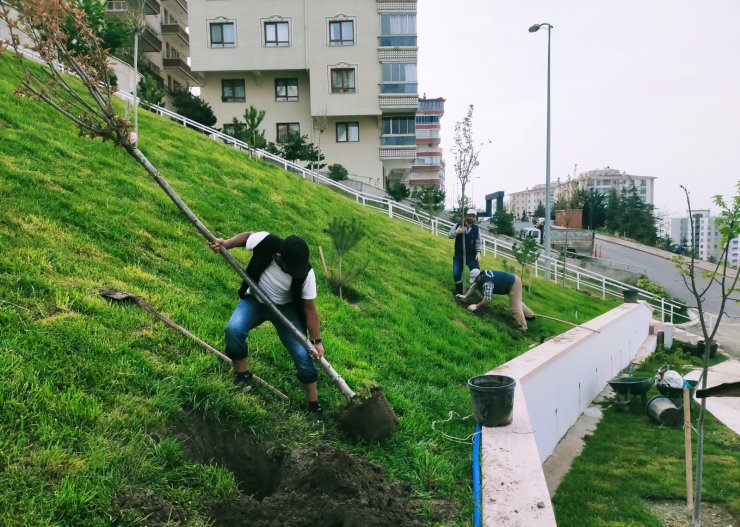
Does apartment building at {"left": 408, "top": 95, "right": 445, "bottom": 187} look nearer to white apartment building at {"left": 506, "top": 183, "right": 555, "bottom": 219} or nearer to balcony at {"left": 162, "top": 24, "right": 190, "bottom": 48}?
balcony at {"left": 162, "top": 24, "right": 190, "bottom": 48}

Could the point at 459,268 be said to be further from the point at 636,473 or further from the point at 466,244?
the point at 636,473

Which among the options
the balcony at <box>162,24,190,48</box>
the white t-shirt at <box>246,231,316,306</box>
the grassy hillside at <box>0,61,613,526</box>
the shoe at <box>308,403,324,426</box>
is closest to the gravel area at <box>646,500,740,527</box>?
the grassy hillside at <box>0,61,613,526</box>

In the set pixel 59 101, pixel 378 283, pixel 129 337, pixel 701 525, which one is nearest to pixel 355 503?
pixel 129 337

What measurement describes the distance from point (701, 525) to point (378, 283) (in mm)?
5216

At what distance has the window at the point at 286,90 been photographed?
1355 inches

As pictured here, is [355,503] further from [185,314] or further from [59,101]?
[59,101]

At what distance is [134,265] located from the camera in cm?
554

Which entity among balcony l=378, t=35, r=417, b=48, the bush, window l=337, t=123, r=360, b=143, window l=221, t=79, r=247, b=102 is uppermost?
balcony l=378, t=35, r=417, b=48

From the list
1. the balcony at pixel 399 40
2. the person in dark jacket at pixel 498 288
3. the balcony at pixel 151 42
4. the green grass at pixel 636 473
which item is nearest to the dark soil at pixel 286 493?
the green grass at pixel 636 473

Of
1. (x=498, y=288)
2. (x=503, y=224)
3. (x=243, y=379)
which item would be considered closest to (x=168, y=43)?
(x=503, y=224)

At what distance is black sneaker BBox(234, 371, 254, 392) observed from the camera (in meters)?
4.05

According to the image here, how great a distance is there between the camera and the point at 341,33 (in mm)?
32875

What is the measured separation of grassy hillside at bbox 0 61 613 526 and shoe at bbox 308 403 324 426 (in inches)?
4.2

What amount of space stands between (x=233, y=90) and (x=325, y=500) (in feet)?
115
